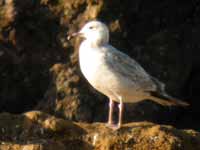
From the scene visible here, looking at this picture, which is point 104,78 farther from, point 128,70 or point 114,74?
point 128,70

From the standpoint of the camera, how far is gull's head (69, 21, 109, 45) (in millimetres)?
11289

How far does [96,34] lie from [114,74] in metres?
0.73

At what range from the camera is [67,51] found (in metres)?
14.0

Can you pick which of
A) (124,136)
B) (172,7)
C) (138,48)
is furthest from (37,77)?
(124,136)

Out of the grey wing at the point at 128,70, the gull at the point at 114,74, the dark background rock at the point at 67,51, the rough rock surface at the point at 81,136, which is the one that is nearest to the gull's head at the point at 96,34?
the gull at the point at 114,74

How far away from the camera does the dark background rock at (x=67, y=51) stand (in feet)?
45.1

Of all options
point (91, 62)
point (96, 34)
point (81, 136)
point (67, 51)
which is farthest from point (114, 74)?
point (67, 51)

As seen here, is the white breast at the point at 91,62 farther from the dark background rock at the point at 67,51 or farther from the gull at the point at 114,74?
the dark background rock at the point at 67,51

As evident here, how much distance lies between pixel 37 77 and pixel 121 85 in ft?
10.8

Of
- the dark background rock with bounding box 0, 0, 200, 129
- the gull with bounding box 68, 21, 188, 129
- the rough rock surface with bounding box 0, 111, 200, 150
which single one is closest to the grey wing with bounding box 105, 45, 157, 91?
the gull with bounding box 68, 21, 188, 129

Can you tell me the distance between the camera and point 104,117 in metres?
13.7

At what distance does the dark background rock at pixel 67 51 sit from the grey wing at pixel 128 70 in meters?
2.60

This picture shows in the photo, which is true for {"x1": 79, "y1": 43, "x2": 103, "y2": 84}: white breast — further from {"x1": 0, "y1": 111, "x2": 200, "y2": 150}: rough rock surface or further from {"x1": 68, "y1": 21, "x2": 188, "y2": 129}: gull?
{"x1": 0, "y1": 111, "x2": 200, "y2": 150}: rough rock surface

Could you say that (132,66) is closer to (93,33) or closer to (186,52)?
(93,33)
